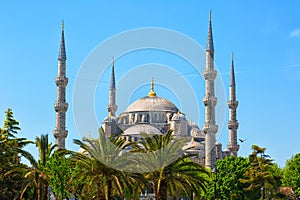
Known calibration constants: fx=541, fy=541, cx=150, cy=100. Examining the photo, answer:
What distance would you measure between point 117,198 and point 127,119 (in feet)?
147

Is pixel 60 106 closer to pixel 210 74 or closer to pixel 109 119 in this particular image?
pixel 109 119

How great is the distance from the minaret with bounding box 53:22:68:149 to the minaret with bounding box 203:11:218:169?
59.6 feet

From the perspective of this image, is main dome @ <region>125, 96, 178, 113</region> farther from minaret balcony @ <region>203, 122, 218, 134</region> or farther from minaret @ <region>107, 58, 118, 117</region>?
minaret balcony @ <region>203, 122, 218, 134</region>

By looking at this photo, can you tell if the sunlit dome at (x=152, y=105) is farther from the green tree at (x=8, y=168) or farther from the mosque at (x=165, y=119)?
the green tree at (x=8, y=168)

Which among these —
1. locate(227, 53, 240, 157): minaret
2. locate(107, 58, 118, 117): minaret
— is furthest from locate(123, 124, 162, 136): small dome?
locate(227, 53, 240, 157): minaret

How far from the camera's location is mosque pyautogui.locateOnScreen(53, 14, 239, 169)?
70062 millimetres

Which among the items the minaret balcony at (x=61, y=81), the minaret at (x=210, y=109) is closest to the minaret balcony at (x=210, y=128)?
the minaret at (x=210, y=109)

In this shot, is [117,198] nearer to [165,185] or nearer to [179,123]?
[165,185]

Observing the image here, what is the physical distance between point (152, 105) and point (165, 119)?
3.97 metres

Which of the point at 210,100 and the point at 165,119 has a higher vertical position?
the point at 165,119

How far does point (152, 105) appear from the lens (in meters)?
96.4

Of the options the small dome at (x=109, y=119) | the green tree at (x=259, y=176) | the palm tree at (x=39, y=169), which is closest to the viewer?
the palm tree at (x=39, y=169)

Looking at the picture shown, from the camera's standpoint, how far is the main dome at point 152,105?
95.8m

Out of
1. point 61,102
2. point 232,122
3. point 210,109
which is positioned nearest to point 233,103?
point 232,122
